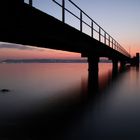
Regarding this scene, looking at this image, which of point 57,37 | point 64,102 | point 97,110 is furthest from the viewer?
point 64,102

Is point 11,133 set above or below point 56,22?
below

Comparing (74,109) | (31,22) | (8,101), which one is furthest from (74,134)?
(8,101)

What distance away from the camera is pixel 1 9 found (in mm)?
7723

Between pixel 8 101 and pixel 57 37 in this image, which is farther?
pixel 8 101

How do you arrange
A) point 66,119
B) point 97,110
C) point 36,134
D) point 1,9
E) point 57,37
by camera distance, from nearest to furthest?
point 36,134 → point 1,9 → point 66,119 → point 97,110 → point 57,37

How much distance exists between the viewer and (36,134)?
6.82 meters

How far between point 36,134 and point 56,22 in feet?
18.5

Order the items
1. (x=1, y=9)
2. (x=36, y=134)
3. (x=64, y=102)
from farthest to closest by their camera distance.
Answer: (x=64, y=102) → (x=1, y=9) → (x=36, y=134)

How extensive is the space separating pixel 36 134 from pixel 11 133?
707 mm

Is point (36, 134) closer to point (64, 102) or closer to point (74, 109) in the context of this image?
point (74, 109)

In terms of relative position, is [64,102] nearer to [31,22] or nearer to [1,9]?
[31,22]

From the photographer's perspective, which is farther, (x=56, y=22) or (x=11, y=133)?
(x=56, y=22)

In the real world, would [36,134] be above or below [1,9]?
below

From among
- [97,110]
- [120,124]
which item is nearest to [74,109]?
[97,110]
